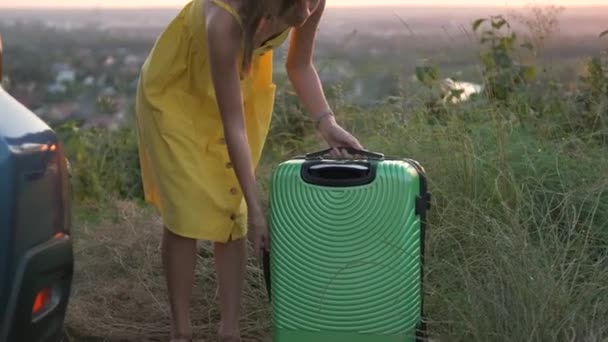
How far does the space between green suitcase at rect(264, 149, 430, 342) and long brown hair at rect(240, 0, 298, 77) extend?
1.24 feet

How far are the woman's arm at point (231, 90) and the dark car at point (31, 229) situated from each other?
1.97ft

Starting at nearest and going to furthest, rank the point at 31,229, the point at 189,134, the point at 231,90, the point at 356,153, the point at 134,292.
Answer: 1. the point at 31,229
2. the point at 231,90
3. the point at 356,153
4. the point at 189,134
5. the point at 134,292

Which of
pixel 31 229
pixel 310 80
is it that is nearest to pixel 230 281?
pixel 310 80

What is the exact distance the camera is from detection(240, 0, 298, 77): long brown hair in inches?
138

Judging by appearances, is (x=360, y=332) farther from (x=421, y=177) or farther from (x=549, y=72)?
(x=549, y=72)

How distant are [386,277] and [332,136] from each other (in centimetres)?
58

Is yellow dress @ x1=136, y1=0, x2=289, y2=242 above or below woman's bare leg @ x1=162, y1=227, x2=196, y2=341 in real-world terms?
above

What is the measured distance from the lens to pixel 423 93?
5.78 metres

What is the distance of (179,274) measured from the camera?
13.2 ft

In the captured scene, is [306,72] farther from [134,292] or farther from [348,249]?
[134,292]

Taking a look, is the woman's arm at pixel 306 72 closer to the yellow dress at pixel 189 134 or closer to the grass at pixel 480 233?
the yellow dress at pixel 189 134

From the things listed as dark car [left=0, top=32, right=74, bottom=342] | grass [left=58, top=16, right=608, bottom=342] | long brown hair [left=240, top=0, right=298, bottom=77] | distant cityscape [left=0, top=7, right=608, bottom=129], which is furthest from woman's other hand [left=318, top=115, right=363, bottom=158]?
distant cityscape [left=0, top=7, right=608, bottom=129]

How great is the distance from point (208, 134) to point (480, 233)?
997 millimetres

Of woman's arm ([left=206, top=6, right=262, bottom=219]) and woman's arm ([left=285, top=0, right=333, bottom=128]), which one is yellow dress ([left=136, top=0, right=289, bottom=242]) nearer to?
woman's arm ([left=285, top=0, right=333, bottom=128])
